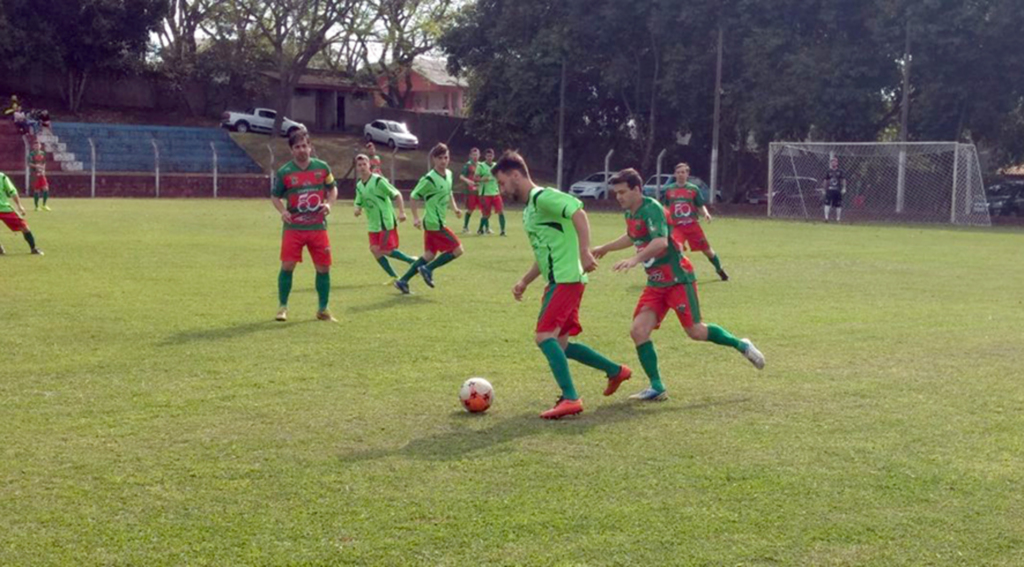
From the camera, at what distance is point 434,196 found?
15.7m

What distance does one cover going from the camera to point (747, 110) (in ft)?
142

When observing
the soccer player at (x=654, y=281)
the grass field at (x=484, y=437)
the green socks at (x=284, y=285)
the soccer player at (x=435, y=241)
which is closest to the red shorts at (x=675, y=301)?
the soccer player at (x=654, y=281)

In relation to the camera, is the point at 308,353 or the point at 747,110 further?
the point at 747,110

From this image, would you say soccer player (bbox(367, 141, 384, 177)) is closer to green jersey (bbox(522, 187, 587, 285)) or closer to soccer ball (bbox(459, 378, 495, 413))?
green jersey (bbox(522, 187, 587, 285))

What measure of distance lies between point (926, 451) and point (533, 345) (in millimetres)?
4430

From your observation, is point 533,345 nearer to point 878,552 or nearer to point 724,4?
point 878,552

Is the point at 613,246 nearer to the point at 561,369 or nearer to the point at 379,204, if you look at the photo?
the point at 561,369

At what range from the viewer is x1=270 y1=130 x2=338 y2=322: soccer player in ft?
38.2

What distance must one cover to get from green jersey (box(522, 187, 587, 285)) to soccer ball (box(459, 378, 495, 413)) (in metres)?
0.84

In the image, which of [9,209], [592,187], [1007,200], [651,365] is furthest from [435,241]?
[592,187]

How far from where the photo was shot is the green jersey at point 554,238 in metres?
7.58

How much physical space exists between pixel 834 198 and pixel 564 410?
29566 millimetres

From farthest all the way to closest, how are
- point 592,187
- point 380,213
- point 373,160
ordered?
point 592,187
point 373,160
point 380,213

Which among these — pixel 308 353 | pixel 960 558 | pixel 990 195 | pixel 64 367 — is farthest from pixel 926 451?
pixel 990 195
